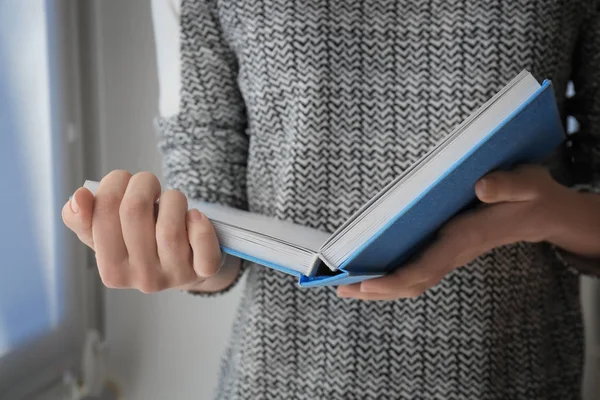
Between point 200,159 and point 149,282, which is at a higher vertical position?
point 200,159

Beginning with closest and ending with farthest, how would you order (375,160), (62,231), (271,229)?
(271,229)
(375,160)
(62,231)

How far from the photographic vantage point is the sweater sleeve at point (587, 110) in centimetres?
56

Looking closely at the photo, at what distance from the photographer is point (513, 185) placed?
398 millimetres

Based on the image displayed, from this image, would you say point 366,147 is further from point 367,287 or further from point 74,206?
point 74,206

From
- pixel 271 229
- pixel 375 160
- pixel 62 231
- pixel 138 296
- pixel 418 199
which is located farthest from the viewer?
pixel 138 296

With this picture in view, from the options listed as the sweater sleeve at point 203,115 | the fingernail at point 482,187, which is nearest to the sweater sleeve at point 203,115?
the sweater sleeve at point 203,115

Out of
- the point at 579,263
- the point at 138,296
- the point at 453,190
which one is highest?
Answer: the point at 453,190

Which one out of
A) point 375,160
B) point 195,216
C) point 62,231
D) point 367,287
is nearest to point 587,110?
point 375,160

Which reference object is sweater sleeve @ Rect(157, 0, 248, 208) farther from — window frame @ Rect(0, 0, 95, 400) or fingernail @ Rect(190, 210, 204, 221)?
window frame @ Rect(0, 0, 95, 400)

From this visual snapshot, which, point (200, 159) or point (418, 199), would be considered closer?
point (418, 199)

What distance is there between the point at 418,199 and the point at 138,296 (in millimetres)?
818

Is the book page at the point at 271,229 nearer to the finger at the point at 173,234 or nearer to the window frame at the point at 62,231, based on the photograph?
the finger at the point at 173,234

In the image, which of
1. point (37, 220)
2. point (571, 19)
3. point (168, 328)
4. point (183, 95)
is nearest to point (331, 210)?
point (183, 95)

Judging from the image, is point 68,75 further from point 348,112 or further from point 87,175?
point 348,112
